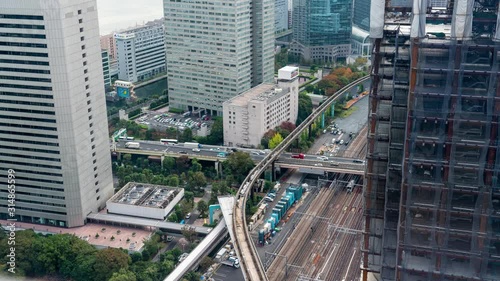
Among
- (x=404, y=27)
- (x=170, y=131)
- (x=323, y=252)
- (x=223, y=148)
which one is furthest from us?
(x=170, y=131)

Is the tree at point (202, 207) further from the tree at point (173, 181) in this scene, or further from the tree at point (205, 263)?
the tree at point (205, 263)

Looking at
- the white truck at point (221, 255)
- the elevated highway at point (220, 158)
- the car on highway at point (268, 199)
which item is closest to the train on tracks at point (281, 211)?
the car on highway at point (268, 199)

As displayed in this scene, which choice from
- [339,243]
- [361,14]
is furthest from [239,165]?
[361,14]

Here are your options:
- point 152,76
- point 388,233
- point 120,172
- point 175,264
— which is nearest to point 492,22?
point 388,233

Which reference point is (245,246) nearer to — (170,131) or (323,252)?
(323,252)

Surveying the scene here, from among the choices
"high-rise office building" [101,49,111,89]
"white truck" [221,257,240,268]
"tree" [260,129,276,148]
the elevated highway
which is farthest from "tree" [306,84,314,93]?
"white truck" [221,257,240,268]

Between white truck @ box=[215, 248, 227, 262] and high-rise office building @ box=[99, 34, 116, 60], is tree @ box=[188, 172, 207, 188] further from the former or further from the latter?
high-rise office building @ box=[99, 34, 116, 60]

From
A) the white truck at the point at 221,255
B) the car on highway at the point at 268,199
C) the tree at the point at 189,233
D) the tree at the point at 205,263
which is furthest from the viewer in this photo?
the car on highway at the point at 268,199
